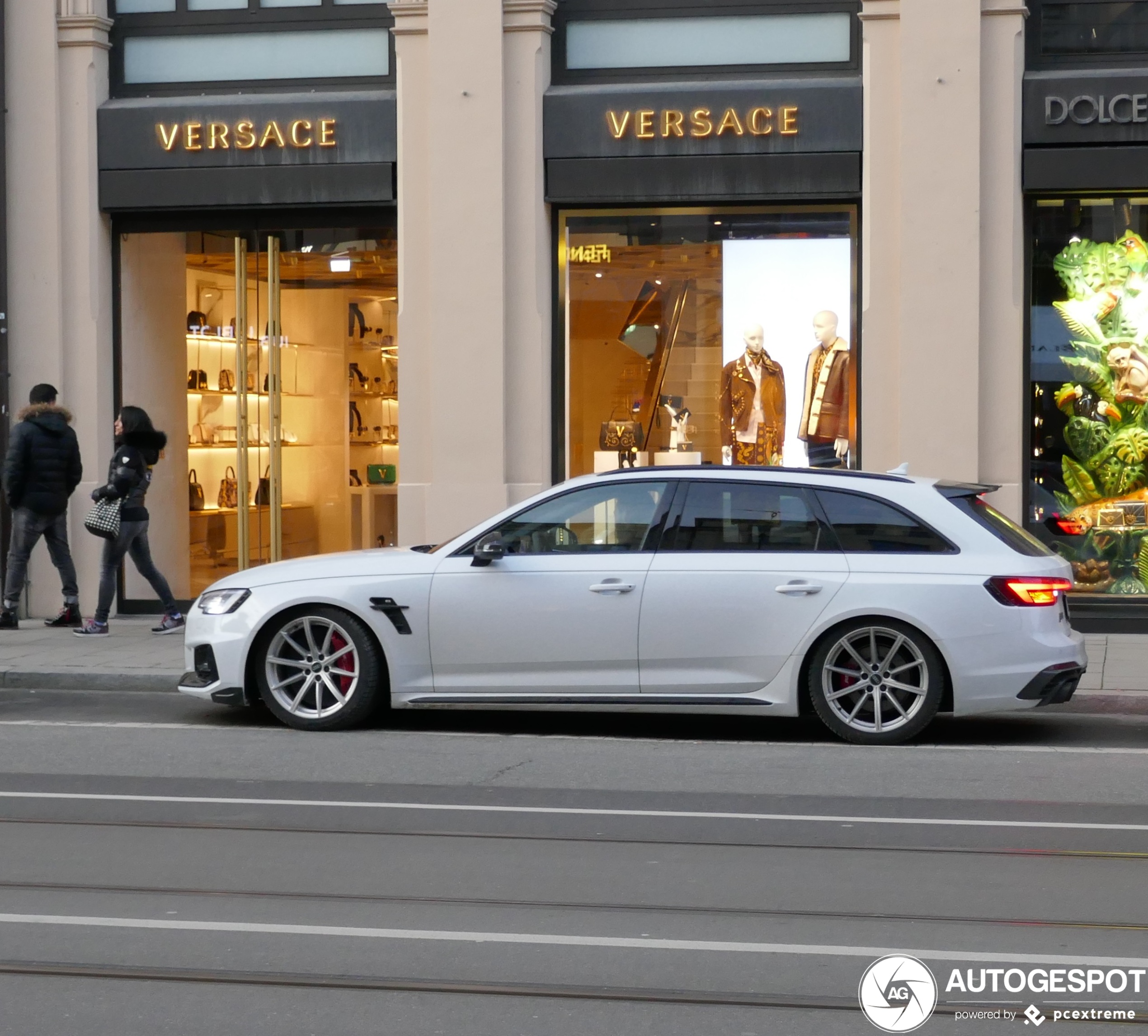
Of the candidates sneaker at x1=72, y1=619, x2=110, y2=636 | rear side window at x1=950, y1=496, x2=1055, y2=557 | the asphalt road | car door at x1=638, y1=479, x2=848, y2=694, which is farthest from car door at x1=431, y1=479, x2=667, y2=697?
sneaker at x1=72, y1=619, x2=110, y2=636

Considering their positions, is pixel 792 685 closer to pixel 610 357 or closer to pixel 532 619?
pixel 532 619

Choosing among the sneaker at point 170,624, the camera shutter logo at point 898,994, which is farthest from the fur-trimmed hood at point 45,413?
the camera shutter logo at point 898,994

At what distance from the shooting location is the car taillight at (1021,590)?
8.75 m

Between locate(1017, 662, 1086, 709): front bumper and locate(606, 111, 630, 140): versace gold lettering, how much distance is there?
6907 millimetres

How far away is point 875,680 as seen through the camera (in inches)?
351

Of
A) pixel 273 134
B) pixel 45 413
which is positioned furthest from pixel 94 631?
pixel 273 134

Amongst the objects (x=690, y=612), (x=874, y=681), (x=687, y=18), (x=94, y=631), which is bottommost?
(x=94, y=631)

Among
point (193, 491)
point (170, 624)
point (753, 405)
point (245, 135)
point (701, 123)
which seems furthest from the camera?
point (193, 491)

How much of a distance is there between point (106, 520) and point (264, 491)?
7.61 feet

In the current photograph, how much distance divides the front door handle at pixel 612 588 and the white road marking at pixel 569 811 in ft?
6.69

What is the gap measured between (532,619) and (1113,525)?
6763 mm

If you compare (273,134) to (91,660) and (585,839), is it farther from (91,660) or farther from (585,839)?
(585,839)

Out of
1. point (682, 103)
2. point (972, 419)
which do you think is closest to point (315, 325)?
point (682, 103)

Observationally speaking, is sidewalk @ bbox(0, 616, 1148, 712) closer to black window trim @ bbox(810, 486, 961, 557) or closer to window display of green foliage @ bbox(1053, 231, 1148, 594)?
window display of green foliage @ bbox(1053, 231, 1148, 594)
